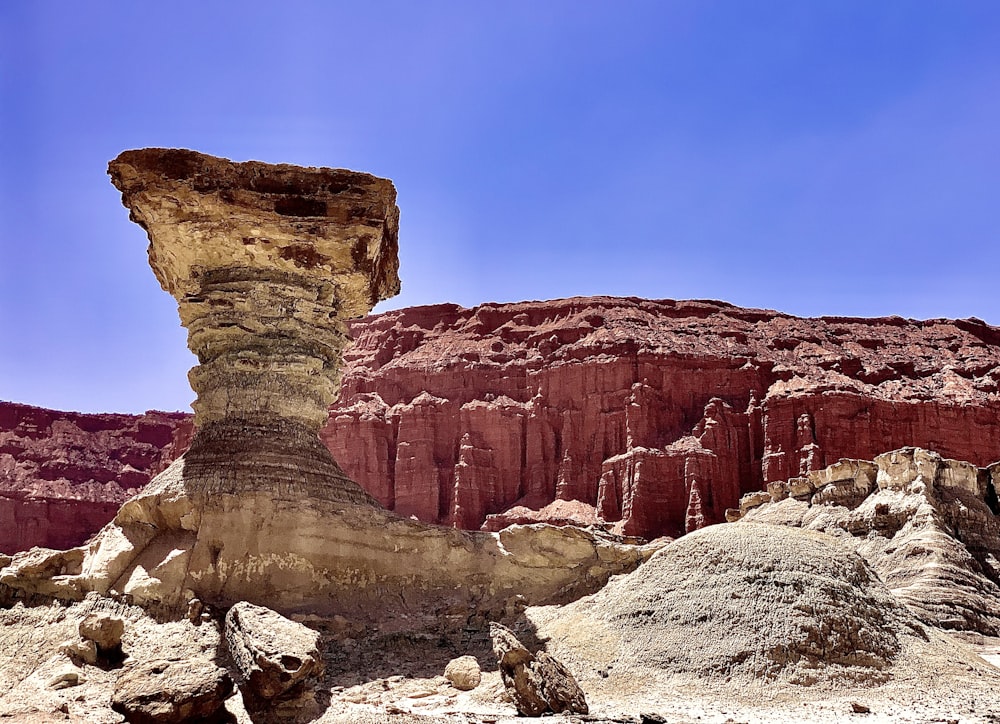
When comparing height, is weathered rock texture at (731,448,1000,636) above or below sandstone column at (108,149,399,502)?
below

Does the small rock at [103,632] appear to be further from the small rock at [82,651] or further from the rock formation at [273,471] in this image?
the rock formation at [273,471]

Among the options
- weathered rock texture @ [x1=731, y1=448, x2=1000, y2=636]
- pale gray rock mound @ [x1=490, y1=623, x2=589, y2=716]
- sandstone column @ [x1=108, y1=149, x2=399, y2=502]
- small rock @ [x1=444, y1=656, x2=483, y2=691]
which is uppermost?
sandstone column @ [x1=108, y1=149, x2=399, y2=502]

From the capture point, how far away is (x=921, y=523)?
2452cm

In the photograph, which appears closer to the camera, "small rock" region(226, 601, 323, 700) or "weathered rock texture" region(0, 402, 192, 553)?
"small rock" region(226, 601, 323, 700)

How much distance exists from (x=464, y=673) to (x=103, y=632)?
5.37 meters

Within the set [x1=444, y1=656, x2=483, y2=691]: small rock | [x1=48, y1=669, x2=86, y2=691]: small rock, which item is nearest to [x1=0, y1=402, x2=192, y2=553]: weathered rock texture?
[x1=48, y1=669, x2=86, y2=691]: small rock

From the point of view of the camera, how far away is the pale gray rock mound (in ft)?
44.3

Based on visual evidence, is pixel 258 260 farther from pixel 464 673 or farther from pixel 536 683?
pixel 536 683

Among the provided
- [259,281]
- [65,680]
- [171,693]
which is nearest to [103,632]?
[65,680]

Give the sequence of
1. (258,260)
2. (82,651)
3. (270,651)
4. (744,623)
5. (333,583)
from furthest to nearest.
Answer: (258,260) → (333,583) → (744,623) → (82,651) → (270,651)

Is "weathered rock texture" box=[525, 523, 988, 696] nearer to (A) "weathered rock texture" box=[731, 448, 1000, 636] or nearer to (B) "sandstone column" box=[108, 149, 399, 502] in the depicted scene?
(A) "weathered rock texture" box=[731, 448, 1000, 636]

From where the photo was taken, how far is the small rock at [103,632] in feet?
51.9

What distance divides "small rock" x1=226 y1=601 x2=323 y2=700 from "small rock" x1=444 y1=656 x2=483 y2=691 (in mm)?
2122

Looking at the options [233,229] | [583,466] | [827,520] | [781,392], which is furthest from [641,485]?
[233,229]
